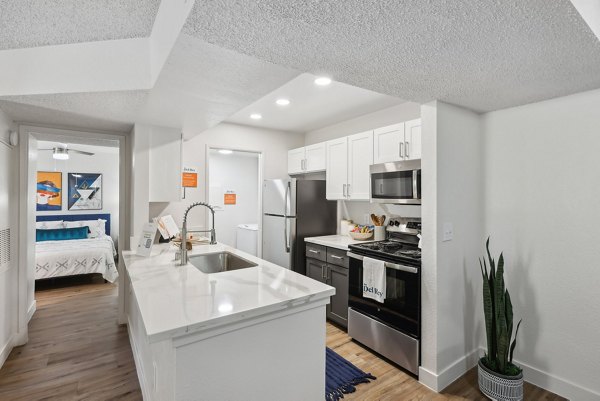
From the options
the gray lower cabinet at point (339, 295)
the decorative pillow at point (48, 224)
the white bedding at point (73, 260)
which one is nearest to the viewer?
the gray lower cabinet at point (339, 295)

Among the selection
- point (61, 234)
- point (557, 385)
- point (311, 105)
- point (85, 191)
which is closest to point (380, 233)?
point (311, 105)

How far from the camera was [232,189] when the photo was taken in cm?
622

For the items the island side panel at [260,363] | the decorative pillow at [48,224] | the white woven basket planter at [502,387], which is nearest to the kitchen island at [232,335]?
the island side panel at [260,363]

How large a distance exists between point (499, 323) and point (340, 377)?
1.18 m

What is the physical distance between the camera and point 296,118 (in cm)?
379

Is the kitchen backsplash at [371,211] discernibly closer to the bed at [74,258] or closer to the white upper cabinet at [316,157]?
the white upper cabinet at [316,157]

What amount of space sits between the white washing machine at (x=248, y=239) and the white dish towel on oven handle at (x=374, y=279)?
242 cm

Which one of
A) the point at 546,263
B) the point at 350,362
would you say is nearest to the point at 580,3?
the point at 546,263

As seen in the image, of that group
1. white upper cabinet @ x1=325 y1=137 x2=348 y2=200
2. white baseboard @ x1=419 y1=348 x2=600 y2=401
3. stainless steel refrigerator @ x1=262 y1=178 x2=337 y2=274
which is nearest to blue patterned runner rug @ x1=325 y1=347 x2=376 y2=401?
white baseboard @ x1=419 y1=348 x2=600 y2=401

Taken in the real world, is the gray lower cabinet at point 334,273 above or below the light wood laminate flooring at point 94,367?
above

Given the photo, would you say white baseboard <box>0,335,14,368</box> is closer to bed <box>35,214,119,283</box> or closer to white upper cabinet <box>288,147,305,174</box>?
bed <box>35,214,119,283</box>

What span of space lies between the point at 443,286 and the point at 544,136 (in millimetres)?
1278

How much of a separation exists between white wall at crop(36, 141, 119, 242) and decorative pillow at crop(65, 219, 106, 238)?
0.29 m

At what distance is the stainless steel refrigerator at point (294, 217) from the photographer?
11.8 feet
